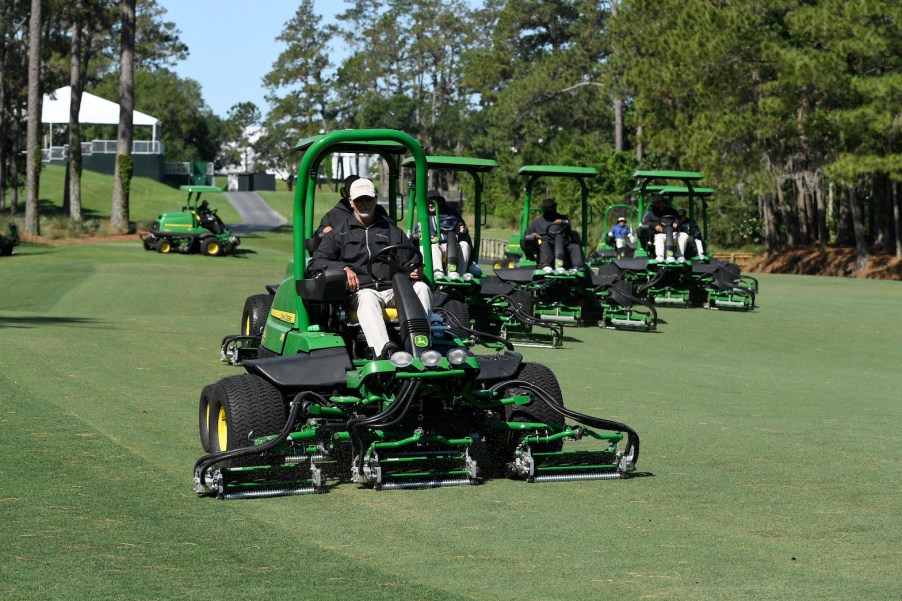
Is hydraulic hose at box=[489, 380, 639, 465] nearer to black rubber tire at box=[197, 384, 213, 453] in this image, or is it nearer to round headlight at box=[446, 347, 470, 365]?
round headlight at box=[446, 347, 470, 365]

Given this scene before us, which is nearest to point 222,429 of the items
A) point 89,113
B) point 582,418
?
point 582,418

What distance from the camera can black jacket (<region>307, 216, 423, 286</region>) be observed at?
9.25 metres

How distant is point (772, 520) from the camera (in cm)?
742

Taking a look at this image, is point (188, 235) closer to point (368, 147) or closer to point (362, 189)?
point (368, 147)

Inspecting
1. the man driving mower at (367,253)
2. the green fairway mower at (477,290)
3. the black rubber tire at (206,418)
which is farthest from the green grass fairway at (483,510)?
the green fairway mower at (477,290)

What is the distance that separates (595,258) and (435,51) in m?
80.7

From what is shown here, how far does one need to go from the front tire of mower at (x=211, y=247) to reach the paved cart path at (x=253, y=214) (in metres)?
25.6

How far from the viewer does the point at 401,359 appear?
8.12 metres

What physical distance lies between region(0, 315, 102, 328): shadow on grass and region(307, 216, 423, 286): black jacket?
32.2 ft

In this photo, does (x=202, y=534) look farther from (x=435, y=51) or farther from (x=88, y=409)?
(x=435, y=51)

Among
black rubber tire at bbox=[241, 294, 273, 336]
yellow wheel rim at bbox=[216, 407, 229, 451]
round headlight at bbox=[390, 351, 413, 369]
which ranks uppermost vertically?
round headlight at bbox=[390, 351, 413, 369]

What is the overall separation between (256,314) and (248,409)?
689 centimetres

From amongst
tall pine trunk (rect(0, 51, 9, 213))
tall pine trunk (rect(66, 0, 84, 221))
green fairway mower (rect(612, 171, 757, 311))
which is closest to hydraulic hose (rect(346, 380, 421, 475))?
green fairway mower (rect(612, 171, 757, 311))

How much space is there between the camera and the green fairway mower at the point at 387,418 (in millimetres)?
8094
